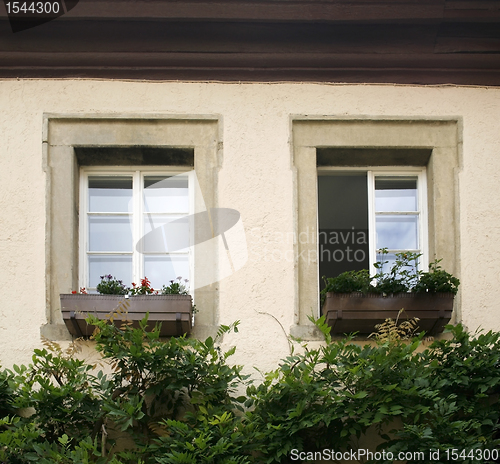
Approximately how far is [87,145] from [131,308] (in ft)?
5.30

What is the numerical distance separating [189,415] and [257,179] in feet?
7.29

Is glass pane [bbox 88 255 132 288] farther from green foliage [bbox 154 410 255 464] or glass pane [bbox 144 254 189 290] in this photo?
green foliage [bbox 154 410 255 464]

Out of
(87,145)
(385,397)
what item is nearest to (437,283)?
(385,397)

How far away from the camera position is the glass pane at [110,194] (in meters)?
7.97

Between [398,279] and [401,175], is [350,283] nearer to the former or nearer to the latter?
[398,279]

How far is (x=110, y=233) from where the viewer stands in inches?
311

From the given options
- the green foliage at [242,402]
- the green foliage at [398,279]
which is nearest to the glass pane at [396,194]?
the green foliage at [398,279]

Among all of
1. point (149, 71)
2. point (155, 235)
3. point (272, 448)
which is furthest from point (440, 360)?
point (149, 71)

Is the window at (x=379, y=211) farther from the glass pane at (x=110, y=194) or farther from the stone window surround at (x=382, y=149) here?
the glass pane at (x=110, y=194)

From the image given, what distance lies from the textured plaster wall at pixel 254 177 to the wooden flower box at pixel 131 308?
40cm

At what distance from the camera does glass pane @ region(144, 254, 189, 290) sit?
25.5 ft

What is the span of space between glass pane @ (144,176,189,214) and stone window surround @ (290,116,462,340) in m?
1.05

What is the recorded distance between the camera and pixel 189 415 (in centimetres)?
658

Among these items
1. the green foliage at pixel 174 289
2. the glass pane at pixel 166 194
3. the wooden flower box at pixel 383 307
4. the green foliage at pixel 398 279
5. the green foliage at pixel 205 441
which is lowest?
the green foliage at pixel 205 441
